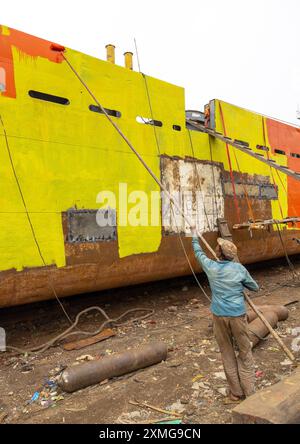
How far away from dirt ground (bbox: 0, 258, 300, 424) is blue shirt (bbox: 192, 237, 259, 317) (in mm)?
962

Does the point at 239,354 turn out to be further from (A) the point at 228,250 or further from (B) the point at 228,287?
(A) the point at 228,250

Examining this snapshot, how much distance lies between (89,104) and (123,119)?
0.77m

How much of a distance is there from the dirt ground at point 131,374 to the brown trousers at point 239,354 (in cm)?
25

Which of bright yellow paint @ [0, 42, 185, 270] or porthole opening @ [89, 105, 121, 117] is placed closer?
bright yellow paint @ [0, 42, 185, 270]

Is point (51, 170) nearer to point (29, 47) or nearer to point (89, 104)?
point (89, 104)

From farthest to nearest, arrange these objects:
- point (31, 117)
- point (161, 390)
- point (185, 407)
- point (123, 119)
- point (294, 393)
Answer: point (123, 119) → point (31, 117) → point (161, 390) → point (185, 407) → point (294, 393)

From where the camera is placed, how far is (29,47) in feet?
17.8

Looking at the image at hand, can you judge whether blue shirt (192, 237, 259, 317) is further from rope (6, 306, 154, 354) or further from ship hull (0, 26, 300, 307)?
ship hull (0, 26, 300, 307)

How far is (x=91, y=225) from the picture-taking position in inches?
237

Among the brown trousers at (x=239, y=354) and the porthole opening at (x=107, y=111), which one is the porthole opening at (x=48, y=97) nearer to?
the porthole opening at (x=107, y=111)

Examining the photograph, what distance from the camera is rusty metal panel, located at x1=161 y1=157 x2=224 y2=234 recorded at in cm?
730

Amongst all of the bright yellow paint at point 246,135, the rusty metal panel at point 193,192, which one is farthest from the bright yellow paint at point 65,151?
the bright yellow paint at point 246,135

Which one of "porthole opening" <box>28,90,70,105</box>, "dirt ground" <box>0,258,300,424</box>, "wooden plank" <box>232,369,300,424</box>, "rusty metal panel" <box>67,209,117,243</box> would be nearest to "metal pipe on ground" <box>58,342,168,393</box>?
"dirt ground" <box>0,258,300,424</box>

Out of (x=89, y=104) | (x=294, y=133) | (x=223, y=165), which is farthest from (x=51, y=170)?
(x=294, y=133)
